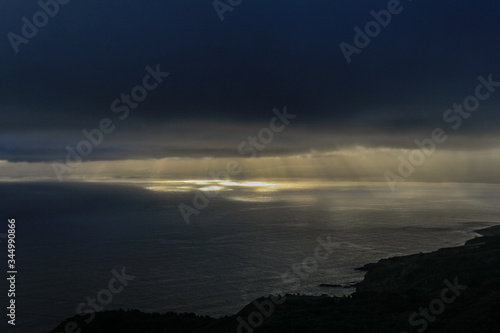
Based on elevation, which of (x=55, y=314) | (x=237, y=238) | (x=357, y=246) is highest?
(x=237, y=238)

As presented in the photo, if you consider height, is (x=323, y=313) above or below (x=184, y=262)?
below

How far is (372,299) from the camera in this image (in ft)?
Answer: 188

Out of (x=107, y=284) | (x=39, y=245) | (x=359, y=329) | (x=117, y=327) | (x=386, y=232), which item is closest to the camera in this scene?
(x=359, y=329)

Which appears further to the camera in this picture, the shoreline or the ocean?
the ocean

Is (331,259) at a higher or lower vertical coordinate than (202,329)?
higher

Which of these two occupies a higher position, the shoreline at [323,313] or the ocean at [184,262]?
the ocean at [184,262]

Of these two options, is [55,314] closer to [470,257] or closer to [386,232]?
[470,257]

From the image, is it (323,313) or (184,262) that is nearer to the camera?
(323,313)

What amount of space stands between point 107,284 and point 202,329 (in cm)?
4875

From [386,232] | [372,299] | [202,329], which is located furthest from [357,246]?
[202,329]

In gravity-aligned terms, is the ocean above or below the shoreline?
above

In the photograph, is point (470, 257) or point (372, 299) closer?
point (372, 299)

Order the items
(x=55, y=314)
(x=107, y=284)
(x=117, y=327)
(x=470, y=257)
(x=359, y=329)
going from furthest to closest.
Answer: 1. (x=107, y=284)
2. (x=470, y=257)
3. (x=55, y=314)
4. (x=117, y=327)
5. (x=359, y=329)

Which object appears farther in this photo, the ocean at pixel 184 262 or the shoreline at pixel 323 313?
the ocean at pixel 184 262
